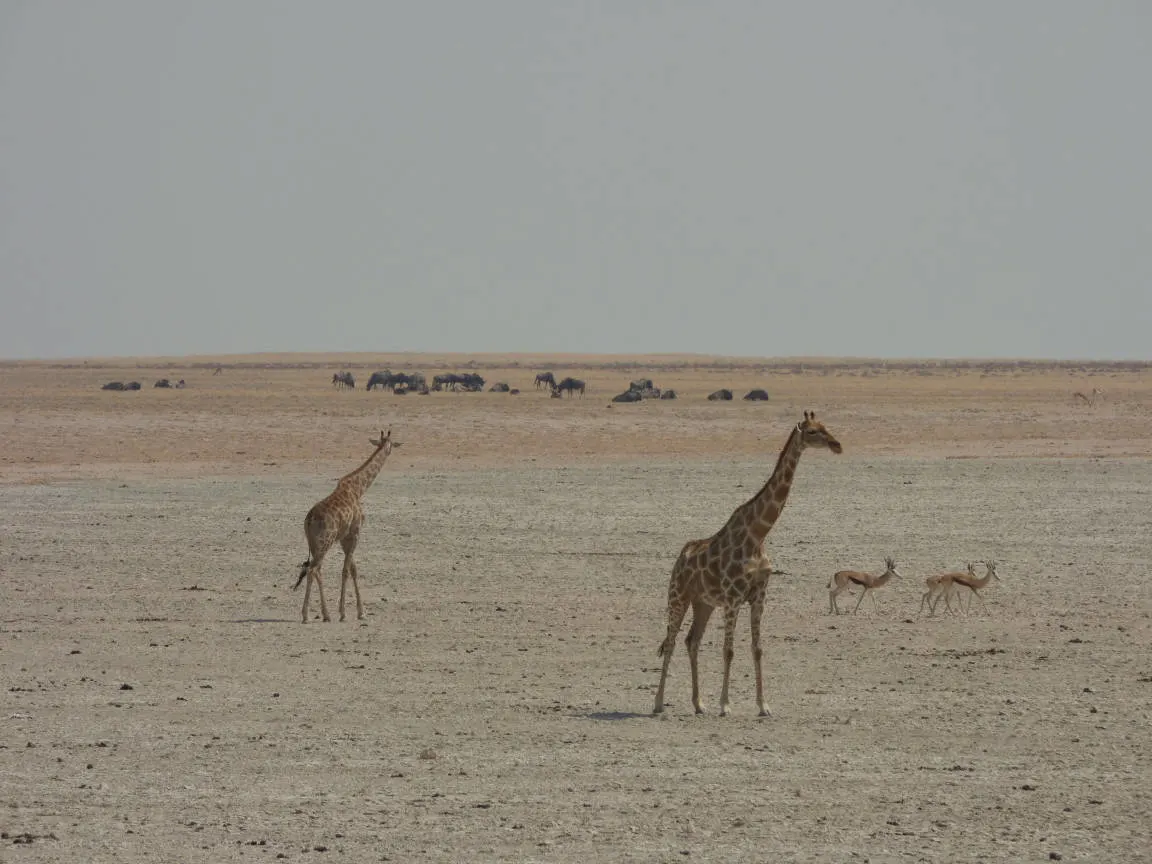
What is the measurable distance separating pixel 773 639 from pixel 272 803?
7880mm

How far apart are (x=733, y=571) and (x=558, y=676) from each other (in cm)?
263

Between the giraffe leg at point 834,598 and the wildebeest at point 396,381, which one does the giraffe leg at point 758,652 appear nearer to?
the giraffe leg at point 834,598

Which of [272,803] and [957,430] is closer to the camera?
[272,803]

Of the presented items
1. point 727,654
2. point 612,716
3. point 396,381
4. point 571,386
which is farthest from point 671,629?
point 396,381

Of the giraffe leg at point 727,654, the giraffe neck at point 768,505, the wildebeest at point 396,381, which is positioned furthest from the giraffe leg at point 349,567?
the wildebeest at point 396,381

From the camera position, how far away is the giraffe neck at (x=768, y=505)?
45.4 feet

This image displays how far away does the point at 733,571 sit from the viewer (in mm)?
13695

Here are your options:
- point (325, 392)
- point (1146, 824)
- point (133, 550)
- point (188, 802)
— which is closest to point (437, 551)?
point (133, 550)

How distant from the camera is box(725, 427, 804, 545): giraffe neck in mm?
13852

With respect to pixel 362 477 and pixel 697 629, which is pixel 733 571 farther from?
pixel 362 477

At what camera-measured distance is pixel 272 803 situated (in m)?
10.9

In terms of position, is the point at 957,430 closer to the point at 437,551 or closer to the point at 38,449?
the point at 38,449

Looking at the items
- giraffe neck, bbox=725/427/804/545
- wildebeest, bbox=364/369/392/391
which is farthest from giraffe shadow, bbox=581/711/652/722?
wildebeest, bbox=364/369/392/391

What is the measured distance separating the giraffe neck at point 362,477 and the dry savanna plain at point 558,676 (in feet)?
4.59
